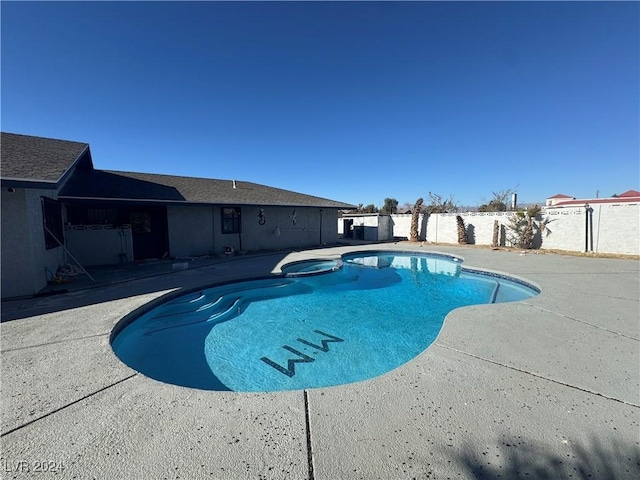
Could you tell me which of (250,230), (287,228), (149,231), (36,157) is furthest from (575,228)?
(36,157)

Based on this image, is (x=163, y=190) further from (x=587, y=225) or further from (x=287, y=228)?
(x=587, y=225)

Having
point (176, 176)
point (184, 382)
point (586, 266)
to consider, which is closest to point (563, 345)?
point (184, 382)

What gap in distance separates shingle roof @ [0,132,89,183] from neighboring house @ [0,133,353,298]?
0.02 metres

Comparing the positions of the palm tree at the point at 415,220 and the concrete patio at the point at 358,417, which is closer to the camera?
the concrete patio at the point at 358,417

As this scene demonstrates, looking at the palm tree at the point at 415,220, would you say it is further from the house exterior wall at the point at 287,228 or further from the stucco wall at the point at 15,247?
the stucco wall at the point at 15,247

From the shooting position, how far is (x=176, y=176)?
14.3 meters

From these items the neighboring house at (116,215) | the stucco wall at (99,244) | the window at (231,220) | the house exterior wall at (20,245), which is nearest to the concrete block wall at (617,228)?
the neighboring house at (116,215)

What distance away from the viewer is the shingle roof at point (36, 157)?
211 inches

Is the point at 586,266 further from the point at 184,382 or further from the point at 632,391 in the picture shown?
the point at 184,382

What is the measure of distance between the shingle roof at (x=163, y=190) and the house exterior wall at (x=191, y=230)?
2.34ft

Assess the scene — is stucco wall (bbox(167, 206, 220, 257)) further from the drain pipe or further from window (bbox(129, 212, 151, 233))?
the drain pipe

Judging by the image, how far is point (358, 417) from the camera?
6.91ft

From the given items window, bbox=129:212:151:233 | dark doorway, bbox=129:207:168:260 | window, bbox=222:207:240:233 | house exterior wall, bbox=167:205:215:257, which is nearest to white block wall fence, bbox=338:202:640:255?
window, bbox=222:207:240:233

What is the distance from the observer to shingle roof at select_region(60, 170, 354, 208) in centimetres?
929
